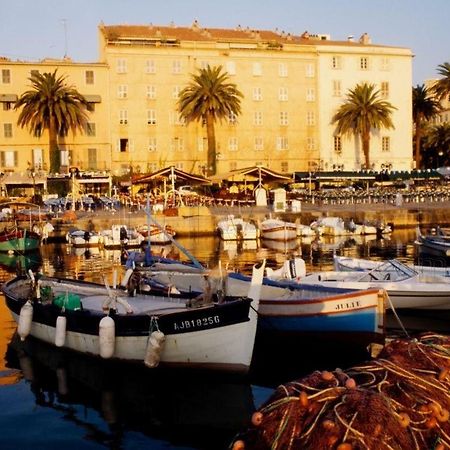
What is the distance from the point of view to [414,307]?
2061cm

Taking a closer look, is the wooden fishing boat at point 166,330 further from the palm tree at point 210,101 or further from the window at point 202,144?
the window at point 202,144

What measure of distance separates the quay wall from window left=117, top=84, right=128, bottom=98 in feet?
54.4

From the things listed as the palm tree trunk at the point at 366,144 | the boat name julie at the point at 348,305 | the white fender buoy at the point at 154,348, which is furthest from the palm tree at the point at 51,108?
the white fender buoy at the point at 154,348

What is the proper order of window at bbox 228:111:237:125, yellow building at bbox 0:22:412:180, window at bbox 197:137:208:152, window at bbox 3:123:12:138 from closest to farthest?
window at bbox 3:123:12:138
yellow building at bbox 0:22:412:180
window at bbox 228:111:237:125
window at bbox 197:137:208:152

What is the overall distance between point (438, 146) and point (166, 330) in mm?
70960

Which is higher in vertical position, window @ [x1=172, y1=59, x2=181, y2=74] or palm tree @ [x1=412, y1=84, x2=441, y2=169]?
window @ [x1=172, y1=59, x2=181, y2=74]

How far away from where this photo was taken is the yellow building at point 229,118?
6669 cm

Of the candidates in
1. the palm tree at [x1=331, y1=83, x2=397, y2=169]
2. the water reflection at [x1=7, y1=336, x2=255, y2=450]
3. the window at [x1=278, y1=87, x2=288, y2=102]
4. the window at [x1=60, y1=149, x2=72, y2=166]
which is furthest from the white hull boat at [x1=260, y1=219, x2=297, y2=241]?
the water reflection at [x1=7, y1=336, x2=255, y2=450]

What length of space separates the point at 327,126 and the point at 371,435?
6876cm

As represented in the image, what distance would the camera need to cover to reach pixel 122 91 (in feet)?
221

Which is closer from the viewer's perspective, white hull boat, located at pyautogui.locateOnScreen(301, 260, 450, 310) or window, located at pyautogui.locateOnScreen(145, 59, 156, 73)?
white hull boat, located at pyautogui.locateOnScreen(301, 260, 450, 310)

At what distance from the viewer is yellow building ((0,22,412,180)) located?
6669 centimetres

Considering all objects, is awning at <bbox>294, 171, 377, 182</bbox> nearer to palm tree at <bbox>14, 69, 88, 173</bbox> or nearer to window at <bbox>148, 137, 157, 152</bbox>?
window at <bbox>148, 137, 157, 152</bbox>

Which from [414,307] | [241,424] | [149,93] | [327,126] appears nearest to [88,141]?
[149,93]
